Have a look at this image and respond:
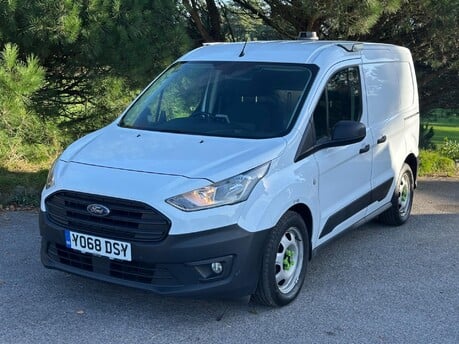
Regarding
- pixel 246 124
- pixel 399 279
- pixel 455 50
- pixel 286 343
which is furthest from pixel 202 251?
pixel 455 50

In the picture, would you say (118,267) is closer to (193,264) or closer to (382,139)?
(193,264)

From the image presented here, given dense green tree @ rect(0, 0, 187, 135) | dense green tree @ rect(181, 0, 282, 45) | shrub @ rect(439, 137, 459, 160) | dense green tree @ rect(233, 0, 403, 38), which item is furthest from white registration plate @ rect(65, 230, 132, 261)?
shrub @ rect(439, 137, 459, 160)

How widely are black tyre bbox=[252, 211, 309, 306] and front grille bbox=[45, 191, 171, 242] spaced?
780 millimetres

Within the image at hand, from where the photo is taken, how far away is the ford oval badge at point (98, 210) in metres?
3.94

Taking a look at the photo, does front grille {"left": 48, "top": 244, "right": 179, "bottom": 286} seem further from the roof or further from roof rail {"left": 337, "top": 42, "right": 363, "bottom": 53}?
roof rail {"left": 337, "top": 42, "right": 363, "bottom": 53}

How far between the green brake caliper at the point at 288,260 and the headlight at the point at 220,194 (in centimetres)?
75

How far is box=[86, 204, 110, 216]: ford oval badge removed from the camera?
3.94 m

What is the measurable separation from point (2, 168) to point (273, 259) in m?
5.65

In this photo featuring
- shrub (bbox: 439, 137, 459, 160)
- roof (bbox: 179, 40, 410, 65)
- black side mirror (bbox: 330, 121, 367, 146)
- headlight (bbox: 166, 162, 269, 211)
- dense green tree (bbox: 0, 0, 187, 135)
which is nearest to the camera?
headlight (bbox: 166, 162, 269, 211)

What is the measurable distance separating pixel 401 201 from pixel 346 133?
243 cm

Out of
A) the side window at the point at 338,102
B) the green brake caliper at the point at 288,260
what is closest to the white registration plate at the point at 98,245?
the green brake caliper at the point at 288,260

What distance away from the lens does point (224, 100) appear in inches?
199

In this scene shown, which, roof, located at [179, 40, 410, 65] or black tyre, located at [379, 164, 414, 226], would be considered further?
black tyre, located at [379, 164, 414, 226]

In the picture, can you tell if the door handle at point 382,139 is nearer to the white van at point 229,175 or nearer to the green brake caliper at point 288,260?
the white van at point 229,175
